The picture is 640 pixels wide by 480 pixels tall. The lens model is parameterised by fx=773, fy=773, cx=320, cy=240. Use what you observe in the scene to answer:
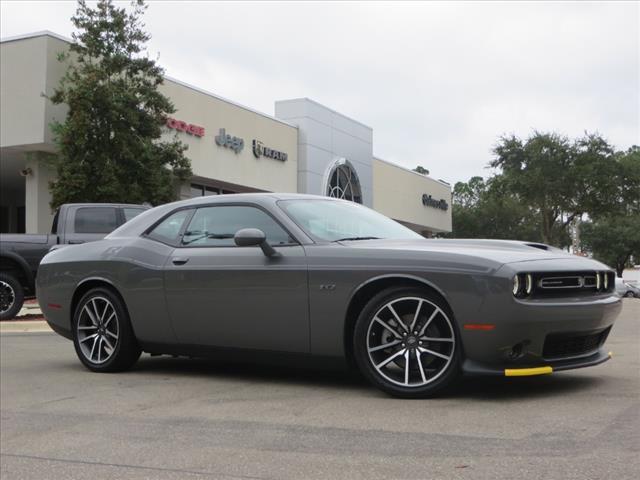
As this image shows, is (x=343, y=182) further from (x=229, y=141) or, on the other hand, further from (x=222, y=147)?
(x=222, y=147)

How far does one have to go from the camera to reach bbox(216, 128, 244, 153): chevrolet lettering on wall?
29.2 meters

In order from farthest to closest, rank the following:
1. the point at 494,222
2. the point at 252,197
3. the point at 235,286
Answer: the point at 494,222, the point at 252,197, the point at 235,286

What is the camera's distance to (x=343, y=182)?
41.3m

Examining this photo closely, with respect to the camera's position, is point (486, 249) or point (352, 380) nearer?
point (486, 249)

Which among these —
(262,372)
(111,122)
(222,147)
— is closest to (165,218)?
(262,372)

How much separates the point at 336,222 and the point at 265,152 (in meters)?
27.3

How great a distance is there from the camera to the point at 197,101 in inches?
1093

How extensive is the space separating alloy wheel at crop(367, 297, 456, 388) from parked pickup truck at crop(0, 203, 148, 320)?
8.22 metres

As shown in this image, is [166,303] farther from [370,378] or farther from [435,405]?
[435,405]

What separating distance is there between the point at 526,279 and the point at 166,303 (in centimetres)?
285

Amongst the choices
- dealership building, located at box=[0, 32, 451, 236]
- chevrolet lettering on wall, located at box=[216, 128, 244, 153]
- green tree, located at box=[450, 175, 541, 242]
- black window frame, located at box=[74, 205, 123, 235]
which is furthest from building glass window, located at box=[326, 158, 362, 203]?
green tree, located at box=[450, 175, 541, 242]

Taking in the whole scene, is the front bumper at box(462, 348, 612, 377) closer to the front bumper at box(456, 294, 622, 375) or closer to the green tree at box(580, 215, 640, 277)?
the front bumper at box(456, 294, 622, 375)

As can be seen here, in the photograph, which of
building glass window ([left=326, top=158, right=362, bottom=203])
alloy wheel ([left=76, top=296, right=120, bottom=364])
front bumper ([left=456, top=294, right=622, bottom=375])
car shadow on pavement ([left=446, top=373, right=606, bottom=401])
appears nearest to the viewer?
front bumper ([left=456, top=294, right=622, bottom=375])

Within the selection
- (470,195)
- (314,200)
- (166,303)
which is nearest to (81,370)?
(166,303)
